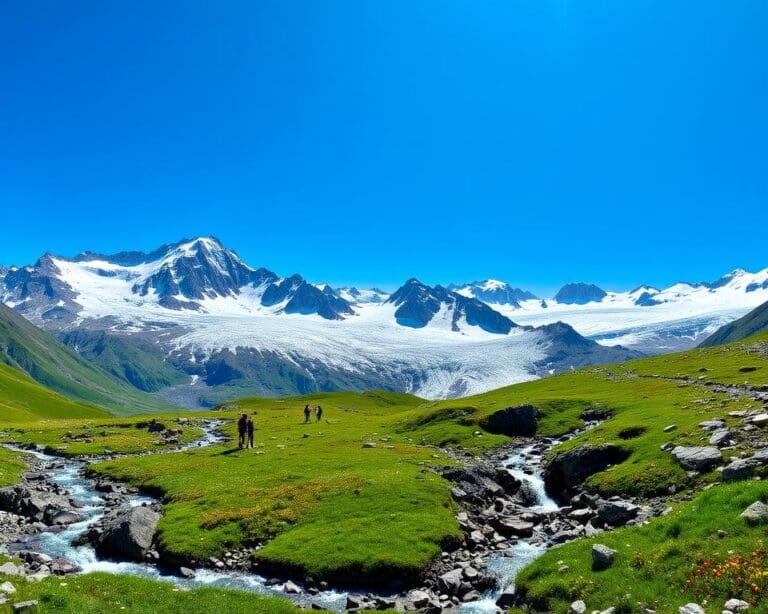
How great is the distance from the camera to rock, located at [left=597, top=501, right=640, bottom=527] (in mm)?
32062

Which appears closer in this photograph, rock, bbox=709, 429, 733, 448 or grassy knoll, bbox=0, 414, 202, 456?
rock, bbox=709, 429, 733, 448

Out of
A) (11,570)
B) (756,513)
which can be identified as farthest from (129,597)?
(756,513)

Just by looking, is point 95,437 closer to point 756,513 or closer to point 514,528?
point 514,528

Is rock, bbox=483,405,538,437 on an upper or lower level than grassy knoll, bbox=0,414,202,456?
upper

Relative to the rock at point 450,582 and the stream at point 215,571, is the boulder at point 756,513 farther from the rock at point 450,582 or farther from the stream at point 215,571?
the rock at point 450,582

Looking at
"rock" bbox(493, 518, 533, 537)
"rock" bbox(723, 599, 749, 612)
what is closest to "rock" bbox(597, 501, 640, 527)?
"rock" bbox(493, 518, 533, 537)

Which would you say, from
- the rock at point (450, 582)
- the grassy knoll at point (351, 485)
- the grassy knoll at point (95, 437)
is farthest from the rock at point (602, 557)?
the grassy knoll at point (95, 437)

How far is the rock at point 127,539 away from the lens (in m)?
33.5

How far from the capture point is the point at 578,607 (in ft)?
68.6

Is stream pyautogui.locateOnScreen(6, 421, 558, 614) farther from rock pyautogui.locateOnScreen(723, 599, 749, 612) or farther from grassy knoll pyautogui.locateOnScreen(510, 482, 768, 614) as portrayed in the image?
rock pyautogui.locateOnScreen(723, 599, 749, 612)

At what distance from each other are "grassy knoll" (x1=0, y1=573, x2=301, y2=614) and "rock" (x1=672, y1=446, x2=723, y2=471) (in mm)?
27830

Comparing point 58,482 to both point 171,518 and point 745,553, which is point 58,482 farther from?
point 745,553

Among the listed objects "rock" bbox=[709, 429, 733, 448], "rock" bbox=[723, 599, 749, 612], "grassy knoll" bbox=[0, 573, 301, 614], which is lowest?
"grassy knoll" bbox=[0, 573, 301, 614]

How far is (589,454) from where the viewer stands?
1890 inches
